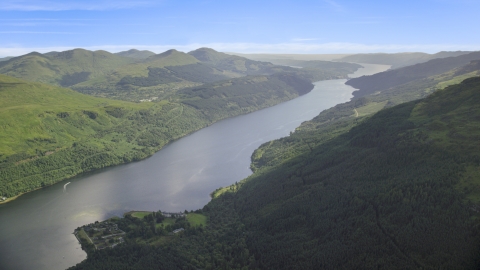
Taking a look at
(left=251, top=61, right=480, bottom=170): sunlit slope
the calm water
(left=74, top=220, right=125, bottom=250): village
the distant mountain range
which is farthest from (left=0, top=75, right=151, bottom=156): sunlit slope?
the distant mountain range

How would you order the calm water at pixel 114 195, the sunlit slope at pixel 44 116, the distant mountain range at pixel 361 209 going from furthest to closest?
the sunlit slope at pixel 44 116 < the calm water at pixel 114 195 < the distant mountain range at pixel 361 209

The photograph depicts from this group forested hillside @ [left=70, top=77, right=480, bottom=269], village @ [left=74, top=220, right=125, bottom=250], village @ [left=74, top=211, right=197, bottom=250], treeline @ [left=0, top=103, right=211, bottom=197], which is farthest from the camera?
treeline @ [left=0, top=103, right=211, bottom=197]

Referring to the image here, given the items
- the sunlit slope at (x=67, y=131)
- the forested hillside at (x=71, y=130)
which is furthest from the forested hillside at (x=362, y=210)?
the sunlit slope at (x=67, y=131)

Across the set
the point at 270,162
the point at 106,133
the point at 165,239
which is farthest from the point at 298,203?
the point at 106,133

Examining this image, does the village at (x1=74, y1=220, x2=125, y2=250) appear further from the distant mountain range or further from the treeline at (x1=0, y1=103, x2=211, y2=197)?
the treeline at (x1=0, y1=103, x2=211, y2=197)

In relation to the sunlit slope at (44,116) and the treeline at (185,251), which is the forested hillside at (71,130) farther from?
the treeline at (185,251)

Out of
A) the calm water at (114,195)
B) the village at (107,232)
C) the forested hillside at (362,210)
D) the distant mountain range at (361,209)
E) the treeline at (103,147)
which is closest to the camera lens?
the forested hillside at (362,210)

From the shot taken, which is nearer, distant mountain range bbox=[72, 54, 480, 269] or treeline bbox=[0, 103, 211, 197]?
distant mountain range bbox=[72, 54, 480, 269]
